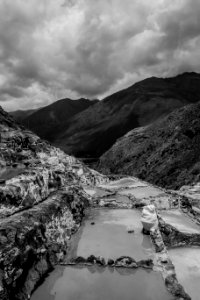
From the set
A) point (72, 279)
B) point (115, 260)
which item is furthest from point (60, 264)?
point (115, 260)

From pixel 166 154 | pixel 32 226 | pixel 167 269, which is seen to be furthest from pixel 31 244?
pixel 166 154

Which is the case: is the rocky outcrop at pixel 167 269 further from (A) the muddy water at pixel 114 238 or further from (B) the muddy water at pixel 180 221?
(B) the muddy water at pixel 180 221

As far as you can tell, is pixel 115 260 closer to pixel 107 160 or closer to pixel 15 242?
pixel 15 242

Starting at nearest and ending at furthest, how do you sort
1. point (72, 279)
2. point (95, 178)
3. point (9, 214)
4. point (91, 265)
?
point (72, 279) → point (91, 265) → point (9, 214) → point (95, 178)

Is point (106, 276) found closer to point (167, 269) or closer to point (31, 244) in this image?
point (167, 269)

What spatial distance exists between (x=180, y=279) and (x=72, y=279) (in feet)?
19.7

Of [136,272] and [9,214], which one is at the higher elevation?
[9,214]

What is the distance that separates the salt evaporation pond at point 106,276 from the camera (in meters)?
9.94

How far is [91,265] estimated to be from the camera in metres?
12.0

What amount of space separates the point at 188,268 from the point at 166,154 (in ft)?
233

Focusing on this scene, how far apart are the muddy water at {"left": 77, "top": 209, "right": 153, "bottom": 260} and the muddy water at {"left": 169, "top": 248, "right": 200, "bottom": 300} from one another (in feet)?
8.77

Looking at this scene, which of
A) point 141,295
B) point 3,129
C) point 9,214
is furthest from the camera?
point 3,129

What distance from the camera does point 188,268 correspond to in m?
14.8

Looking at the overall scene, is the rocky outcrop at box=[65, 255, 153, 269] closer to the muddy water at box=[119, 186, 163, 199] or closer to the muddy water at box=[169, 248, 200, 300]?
the muddy water at box=[169, 248, 200, 300]
